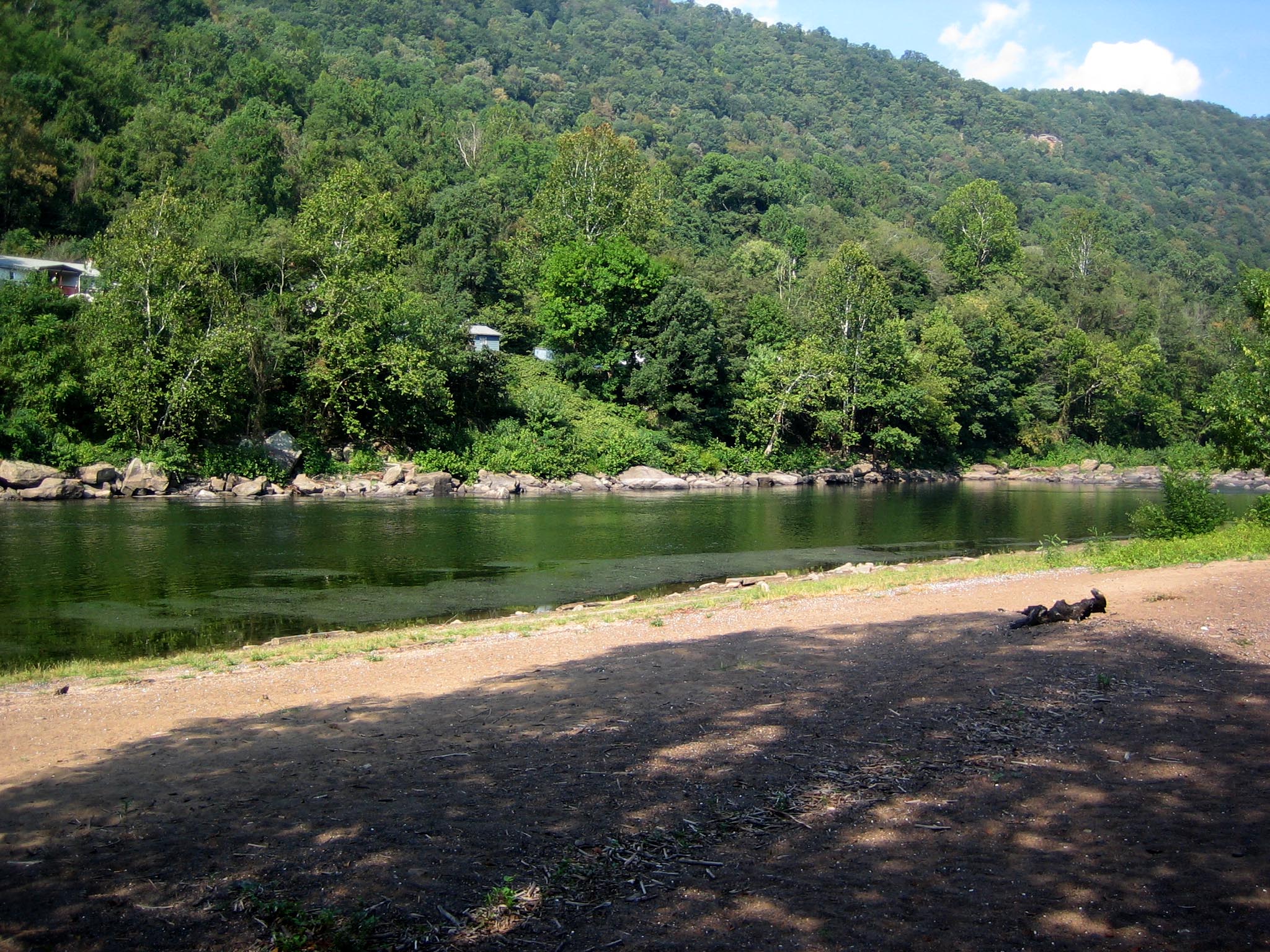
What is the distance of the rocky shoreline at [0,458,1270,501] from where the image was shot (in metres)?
40.4

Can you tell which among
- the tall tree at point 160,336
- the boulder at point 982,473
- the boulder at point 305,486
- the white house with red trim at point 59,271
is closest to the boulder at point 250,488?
the boulder at point 305,486

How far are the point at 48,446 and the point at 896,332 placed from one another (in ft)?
173

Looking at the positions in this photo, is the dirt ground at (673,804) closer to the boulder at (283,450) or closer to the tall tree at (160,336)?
the tall tree at (160,336)

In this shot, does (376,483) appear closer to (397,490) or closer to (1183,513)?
(397,490)

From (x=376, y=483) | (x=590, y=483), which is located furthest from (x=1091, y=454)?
(x=376, y=483)

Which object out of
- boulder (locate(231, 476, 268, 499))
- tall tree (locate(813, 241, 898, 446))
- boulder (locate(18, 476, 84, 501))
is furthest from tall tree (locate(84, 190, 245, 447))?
tall tree (locate(813, 241, 898, 446))

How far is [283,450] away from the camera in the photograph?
4841 centimetres

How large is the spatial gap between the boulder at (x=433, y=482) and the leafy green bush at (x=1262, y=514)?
3570cm

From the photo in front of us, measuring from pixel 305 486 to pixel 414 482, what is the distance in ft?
18.3

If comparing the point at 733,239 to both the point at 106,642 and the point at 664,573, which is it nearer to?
the point at 664,573

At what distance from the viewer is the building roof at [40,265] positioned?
51719mm

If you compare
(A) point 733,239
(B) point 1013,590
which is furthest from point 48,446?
(A) point 733,239

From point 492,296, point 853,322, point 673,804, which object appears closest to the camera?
point 673,804

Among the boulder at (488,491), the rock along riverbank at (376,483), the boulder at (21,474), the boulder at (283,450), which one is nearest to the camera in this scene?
the boulder at (21,474)
